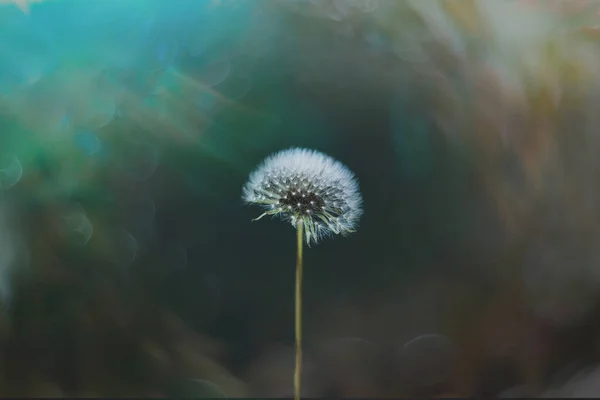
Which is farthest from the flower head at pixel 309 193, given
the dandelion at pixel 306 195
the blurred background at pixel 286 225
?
the blurred background at pixel 286 225

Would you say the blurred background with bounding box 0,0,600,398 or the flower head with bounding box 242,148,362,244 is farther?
the blurred background with bounding box 0,0,600,398

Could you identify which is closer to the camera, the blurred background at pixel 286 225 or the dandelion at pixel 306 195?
the dandelion at pixel 306 195

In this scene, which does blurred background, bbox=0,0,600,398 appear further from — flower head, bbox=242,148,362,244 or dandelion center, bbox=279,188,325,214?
dandelion center, bbox=279,188,325,214

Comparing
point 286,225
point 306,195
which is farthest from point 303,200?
point 286,225

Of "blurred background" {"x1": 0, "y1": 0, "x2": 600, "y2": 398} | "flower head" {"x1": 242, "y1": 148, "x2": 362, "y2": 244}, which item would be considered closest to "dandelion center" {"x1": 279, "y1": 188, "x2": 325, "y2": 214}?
"flower head" {"x1": 242, "y1": 148, "x2": 362, "y2": 244}

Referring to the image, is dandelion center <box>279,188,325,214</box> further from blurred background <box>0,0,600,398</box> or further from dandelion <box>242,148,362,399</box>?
blurred background <box>0,0,600,398</box>

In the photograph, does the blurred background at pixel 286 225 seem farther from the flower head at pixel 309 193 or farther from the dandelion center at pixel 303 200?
the dandelion center at pixel 303 200
